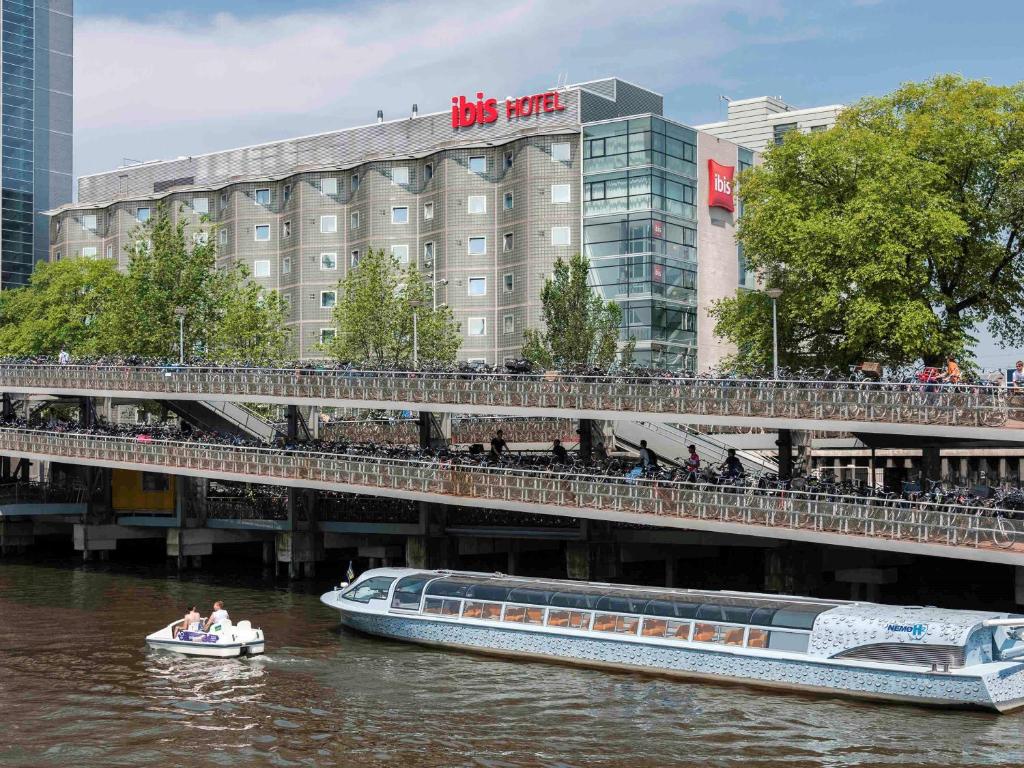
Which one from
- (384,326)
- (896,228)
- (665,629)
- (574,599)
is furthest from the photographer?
(384,326)

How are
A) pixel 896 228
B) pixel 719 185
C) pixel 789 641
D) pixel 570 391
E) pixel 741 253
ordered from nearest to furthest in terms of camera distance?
pixel 789 641 < pixel 570 391 < pixel 896 228 < pixel 719 185 < pixel 741 253

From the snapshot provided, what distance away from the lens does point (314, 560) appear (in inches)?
2264

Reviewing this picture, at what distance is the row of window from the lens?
3459 cm

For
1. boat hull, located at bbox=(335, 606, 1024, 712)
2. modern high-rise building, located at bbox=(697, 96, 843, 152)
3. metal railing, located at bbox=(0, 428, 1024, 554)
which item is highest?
modern high-rise building, located at bbox=(697, 96, 843, 152)

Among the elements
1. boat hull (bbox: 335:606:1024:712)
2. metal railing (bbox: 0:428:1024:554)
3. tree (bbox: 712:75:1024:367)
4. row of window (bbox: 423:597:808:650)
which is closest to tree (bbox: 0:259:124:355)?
metal railing (bbox: 0:428:1024:554)

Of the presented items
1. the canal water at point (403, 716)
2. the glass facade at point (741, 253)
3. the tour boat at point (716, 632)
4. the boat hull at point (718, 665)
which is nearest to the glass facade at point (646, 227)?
the glass facade at point (741, 253)

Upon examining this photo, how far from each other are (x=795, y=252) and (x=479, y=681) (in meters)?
27.0

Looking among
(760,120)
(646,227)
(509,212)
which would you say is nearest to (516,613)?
(646,227)

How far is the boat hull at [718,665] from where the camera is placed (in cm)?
3141

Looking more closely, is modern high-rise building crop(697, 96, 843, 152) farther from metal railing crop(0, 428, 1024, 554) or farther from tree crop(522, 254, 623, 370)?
metal railing crop(0, 428, 1024, 554)

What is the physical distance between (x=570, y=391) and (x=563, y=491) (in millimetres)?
3692

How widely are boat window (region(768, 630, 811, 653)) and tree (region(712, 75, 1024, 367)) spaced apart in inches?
810

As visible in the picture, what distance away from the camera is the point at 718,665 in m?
35.1

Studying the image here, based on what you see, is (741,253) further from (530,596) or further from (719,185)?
(530,596)
